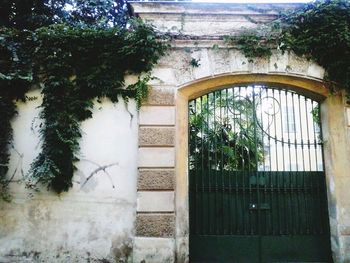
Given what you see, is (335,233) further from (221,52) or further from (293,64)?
(221,52)

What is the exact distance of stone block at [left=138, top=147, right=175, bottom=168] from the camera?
17.8ft

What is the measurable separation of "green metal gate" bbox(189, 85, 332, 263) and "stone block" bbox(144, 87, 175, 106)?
2.15 feet

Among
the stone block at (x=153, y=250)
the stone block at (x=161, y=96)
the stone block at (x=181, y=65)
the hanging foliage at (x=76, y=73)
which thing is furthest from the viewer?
the stone block at (x=181, y=65)

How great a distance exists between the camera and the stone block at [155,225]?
5207 mm

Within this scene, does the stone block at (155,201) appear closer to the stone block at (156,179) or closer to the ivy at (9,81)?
the stone block at (156,179)

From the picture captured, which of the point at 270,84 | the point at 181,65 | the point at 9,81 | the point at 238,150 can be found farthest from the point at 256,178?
the point at 9,81

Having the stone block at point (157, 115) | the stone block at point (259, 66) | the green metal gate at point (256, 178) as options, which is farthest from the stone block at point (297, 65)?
the stone block at point (157, 115)

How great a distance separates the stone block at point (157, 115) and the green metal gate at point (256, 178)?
0.62m

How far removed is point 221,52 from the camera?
5859mm

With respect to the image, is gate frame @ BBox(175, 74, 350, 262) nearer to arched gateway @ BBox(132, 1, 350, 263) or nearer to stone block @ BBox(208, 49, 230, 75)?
arched gateway @ BBox(132, 1, 350, 263)

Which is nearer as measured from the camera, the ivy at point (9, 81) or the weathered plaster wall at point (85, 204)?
the weathered plaster wall at point (85, 204)

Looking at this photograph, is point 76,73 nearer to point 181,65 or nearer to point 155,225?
point 181,65

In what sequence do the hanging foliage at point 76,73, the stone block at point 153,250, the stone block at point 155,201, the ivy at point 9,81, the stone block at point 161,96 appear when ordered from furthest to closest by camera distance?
1. the stone block at point 161,96
2. the ivy at point 9,81
3. the hanging foliage at point 76,73
4. the stone block at point 155,201
5. the stone block at point 153,250

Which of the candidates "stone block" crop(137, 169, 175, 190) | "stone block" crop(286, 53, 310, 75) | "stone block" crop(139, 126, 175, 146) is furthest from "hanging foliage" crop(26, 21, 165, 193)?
"stone block" crop(286, 53, 310, 75)
